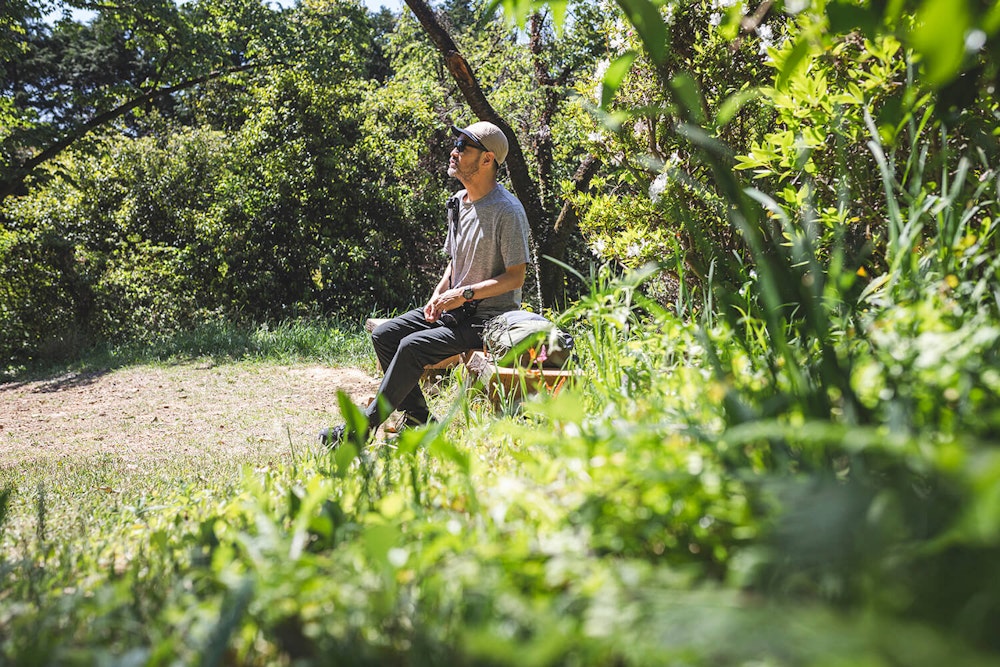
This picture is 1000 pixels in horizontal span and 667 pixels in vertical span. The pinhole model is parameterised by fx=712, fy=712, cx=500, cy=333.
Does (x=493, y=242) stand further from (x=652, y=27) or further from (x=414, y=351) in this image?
(x=652, y=27)

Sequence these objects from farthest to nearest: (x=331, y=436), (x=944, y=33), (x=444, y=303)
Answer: (x=444, y=303) → (x=331, y=436) → (x=944, y=33)

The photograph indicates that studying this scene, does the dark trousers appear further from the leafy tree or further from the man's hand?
the leafy tree

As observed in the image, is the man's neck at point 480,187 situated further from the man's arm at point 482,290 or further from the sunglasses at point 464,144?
the man's arm at point 482,290

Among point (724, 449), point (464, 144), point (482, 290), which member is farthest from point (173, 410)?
point (724, 449)

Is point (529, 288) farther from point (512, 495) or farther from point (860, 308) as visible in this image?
point (512, 495)

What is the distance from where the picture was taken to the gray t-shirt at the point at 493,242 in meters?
4.15

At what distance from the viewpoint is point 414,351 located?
3891 millimetres

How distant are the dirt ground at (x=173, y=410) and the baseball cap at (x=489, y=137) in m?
2.03

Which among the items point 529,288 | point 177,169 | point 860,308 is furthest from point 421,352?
point 177,169

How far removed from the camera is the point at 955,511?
3.06ft

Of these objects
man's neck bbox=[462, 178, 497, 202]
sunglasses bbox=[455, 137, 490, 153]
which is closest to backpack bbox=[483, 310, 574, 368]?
man's neck bbox=[462, 178, 497, 202]

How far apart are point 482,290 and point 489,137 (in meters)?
1.00

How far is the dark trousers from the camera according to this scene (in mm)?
3881

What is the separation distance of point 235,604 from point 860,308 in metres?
1.85
